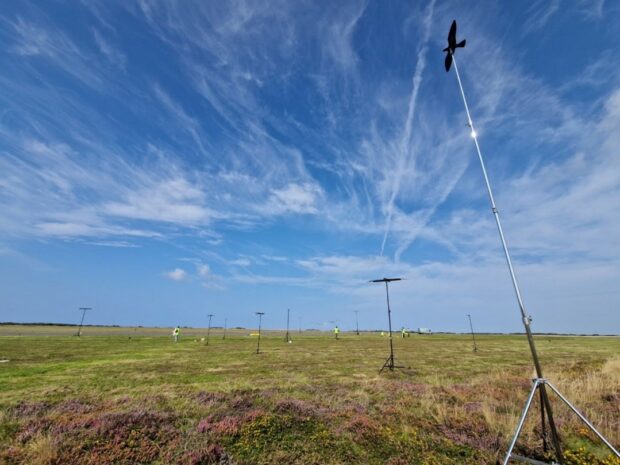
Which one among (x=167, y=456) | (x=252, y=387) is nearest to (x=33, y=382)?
(x=252, y=387)

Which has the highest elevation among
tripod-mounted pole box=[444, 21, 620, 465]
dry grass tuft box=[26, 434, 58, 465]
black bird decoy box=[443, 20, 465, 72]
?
black bird decoy box=[443, 20, 465, 72]

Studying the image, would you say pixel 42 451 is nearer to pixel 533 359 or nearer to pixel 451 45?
pixel 533 359

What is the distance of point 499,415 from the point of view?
1023 centimetres

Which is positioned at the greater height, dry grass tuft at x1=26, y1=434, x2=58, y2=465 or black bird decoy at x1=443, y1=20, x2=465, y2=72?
black bird decoy at x1=443, y1=20, x2=465, y2=72

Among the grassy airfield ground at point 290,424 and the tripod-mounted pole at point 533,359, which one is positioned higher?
the tripod-mounted pole at point 533,359

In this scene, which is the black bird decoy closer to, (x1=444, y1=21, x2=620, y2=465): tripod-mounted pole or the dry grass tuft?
(x1=444, y1=21, x2=620, y2=465): tripod-mounted pole

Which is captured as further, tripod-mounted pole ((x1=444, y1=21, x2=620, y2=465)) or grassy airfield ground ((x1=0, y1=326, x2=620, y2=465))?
grassy airfield ground ((x1=0, y1=326, x2=620, y2=465))

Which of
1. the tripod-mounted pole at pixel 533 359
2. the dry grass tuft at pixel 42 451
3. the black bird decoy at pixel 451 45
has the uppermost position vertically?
the black bird decoy at pixel 451 45

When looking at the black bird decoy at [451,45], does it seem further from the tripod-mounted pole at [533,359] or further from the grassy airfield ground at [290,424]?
the grassy airfield ground at [290,424]

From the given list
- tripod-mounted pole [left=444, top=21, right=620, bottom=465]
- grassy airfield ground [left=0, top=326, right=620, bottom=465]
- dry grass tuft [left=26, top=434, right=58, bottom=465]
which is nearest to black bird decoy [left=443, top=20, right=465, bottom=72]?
tripod-mounted pole [left=444, top=21, right=620, bottom=465]

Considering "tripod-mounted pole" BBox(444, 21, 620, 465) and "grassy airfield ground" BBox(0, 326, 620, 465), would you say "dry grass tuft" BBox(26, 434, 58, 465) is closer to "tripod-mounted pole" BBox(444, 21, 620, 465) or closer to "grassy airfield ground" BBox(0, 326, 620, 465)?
"grassy airfield ground" BBox(0, 326, 620, 465)

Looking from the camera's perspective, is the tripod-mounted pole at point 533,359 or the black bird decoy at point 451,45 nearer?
the tripod-mounted pole at point 533,359

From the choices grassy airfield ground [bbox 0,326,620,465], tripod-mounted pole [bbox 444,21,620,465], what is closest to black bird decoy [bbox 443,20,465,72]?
tripod-mounted pole [bbox 444,21,620,465]

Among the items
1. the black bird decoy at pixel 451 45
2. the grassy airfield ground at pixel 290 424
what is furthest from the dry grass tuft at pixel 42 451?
the black bird decoy at pixel 451 45
